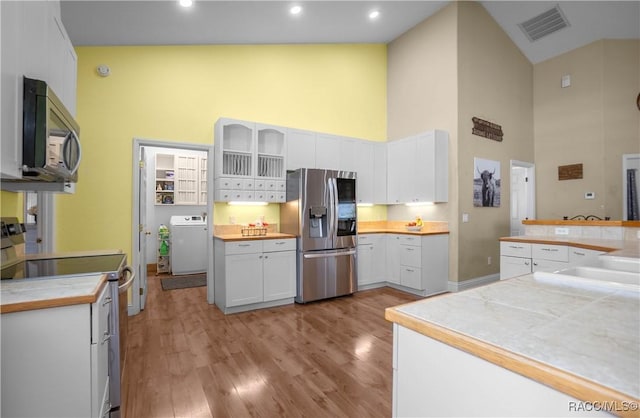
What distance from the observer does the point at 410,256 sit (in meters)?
4.59

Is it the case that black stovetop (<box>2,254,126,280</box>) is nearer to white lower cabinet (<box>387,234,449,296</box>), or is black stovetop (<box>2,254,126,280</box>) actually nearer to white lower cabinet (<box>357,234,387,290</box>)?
white lower cabinet (<box>357,234,387,290</box>)

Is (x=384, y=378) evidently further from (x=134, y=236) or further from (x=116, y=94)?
(x=116, y=94)

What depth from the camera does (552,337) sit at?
0.78 m

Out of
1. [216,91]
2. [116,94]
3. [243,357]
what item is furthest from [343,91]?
[243,357]

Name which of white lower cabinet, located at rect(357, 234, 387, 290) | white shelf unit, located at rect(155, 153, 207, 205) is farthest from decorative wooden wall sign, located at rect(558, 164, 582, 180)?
white shelf unit, located at rect(155, 153, 207, 205)

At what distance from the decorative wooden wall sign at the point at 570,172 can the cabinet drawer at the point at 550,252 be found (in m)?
3.57

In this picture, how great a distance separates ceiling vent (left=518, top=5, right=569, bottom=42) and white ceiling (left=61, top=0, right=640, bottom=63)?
0.10m

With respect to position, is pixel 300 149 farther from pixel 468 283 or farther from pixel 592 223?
pixel 592 223

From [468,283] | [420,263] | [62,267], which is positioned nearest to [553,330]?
[62,267]

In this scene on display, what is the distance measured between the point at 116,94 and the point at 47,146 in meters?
2.72

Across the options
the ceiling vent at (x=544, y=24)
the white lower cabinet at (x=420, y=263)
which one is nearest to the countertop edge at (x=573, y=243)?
the white lower cabinet at (x=420, y=263)

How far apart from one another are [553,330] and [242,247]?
3.35m

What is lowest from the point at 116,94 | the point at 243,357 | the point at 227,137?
the point at 243,357

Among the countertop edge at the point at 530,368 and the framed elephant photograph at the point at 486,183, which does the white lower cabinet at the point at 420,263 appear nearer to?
the framed elephant photograph at the point at 486,183
